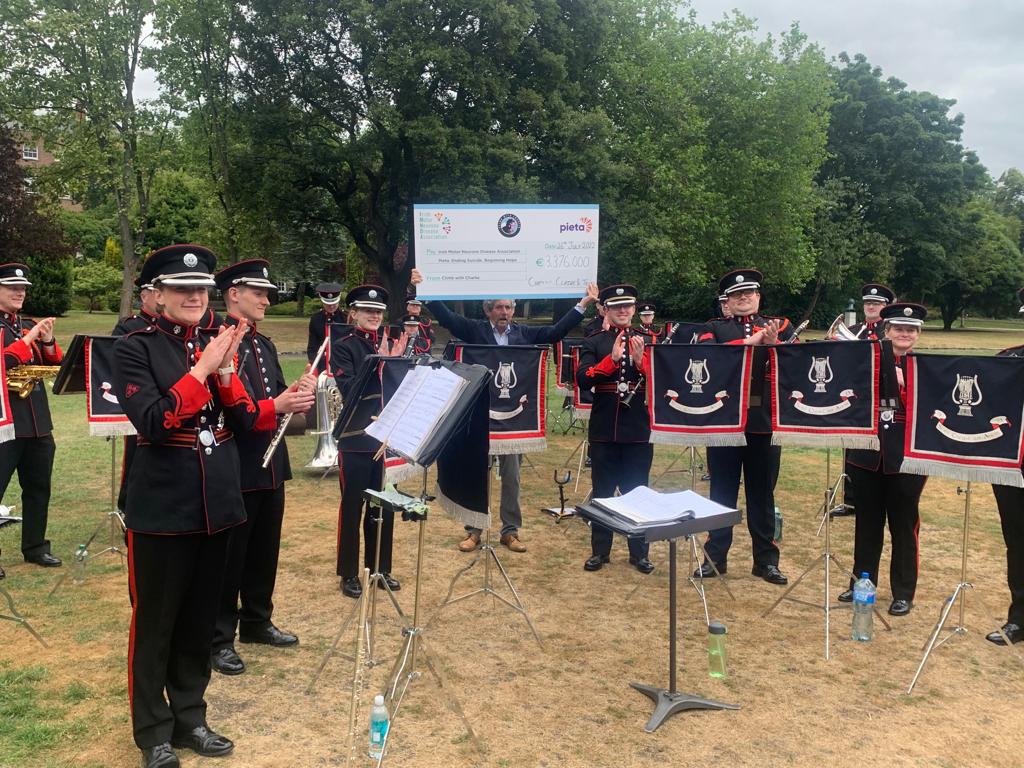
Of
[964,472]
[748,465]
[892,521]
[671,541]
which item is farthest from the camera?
[748,465]

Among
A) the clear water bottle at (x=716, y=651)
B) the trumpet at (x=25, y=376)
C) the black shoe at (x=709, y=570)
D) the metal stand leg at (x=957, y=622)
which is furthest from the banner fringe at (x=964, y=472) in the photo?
the trumpet at (x=25, y=376)

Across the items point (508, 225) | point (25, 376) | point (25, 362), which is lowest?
point (25, 376)

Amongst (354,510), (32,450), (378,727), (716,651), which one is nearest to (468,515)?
(378,727)

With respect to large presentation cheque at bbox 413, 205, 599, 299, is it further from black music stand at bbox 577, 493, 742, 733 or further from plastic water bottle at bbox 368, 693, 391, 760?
plastic water bottle at bbox 368, 693, 391, 760

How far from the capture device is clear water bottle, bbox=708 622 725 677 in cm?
526

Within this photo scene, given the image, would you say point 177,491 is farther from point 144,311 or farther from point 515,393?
point 515,393

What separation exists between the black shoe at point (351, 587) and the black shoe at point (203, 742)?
2.33 meters

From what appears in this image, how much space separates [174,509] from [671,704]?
121 inches

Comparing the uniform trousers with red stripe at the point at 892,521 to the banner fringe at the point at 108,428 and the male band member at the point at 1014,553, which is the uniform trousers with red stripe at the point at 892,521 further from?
the banner fringe at the point at 108,428

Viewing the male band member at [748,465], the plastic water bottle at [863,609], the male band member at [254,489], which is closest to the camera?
the male band member at [254,489]

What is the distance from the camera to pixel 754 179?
3684cm

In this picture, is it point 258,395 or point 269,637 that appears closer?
point 258,395

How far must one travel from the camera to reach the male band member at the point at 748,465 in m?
7.29

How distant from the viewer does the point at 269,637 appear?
573 centimetres
